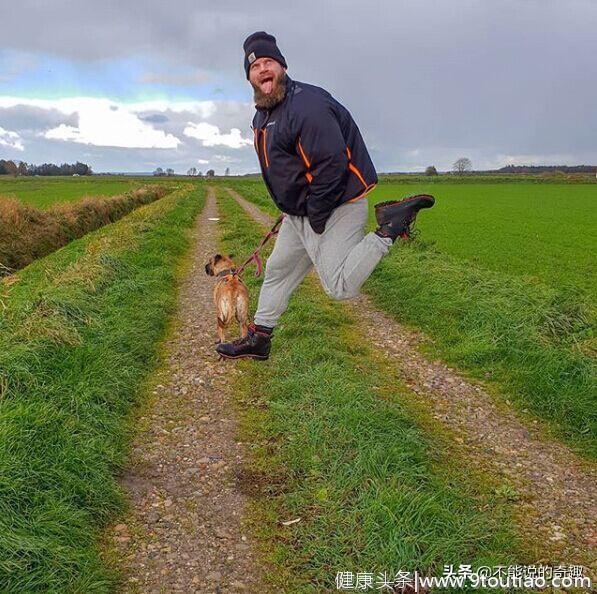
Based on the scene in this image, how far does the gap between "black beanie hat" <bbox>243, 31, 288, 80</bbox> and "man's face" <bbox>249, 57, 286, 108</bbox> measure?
0.11 feet

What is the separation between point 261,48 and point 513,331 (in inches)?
185

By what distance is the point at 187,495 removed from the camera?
3.59 m

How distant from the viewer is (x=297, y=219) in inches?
174

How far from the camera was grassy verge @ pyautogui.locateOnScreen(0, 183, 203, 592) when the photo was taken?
110 inches

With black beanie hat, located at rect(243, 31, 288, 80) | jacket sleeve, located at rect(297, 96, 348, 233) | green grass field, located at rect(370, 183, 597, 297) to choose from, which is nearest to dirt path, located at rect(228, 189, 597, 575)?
jacket sleeve, located at rect(297, 96, 348, 233)

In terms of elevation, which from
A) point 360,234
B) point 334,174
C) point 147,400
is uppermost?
point 334,174

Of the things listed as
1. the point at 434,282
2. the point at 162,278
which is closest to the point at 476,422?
the point at 434,282

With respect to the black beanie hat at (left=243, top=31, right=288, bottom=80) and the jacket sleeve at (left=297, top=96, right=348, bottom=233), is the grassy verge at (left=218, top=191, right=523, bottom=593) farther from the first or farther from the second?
the black beanie hat at (left=243, top=31, right=288, bottom=80)

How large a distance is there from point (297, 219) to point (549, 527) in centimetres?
299

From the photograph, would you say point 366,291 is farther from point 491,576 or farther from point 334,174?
point 491,576

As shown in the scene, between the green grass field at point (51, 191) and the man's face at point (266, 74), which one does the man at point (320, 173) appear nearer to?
the man's face at point (266, 74)

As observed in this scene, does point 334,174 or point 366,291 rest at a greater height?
point 334,174

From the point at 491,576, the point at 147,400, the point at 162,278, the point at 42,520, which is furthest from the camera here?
the point at 162,278

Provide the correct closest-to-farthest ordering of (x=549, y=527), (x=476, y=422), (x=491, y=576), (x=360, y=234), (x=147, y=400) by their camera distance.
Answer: (x=491, y=576) → (x=549, y=527) → (x=360, y=234) → (x=476, y=422) → (x=147, y=400)
